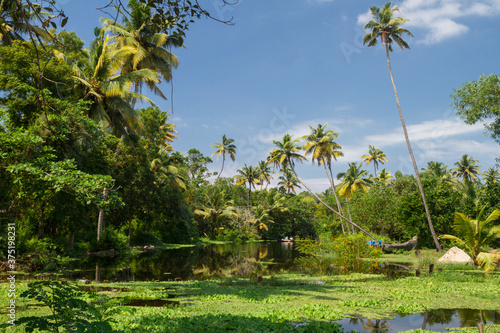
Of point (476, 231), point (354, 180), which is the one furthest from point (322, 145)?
point (476, 231)

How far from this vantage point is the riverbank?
7438mm

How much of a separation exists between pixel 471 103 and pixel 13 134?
26007 millimetres

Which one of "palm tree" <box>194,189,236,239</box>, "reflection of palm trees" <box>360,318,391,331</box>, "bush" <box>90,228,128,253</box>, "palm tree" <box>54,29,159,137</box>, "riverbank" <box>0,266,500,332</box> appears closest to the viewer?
"riverbank" <box>0,266,500,332</box>

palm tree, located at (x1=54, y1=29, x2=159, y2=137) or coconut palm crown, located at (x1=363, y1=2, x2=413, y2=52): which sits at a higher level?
coconut palm crown, located at (x1=363, y1=2, x2=413, y2=52)

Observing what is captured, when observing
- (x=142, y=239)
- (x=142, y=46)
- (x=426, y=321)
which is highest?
(x=142, y=46)

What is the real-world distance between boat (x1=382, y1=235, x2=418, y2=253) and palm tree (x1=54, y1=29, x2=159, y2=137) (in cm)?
2458

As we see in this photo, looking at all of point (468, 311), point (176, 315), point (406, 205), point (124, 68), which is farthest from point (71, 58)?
point (406, 205)

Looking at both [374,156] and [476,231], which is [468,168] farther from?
[476,231]

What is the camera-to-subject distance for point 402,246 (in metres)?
31.5

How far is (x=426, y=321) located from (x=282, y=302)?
3974 millimetres

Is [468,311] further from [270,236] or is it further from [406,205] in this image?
[270,236]

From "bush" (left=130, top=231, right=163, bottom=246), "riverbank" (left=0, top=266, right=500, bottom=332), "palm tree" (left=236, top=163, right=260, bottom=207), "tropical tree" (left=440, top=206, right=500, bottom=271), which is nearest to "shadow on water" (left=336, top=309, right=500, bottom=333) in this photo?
"riverbank" (left=0, top=266, right=500, bottom=332)

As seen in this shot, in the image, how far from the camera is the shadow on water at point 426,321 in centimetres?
850

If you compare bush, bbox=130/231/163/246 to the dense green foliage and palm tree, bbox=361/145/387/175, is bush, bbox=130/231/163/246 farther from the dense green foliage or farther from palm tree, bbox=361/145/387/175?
palm tree, bbox=361/145/387/175
